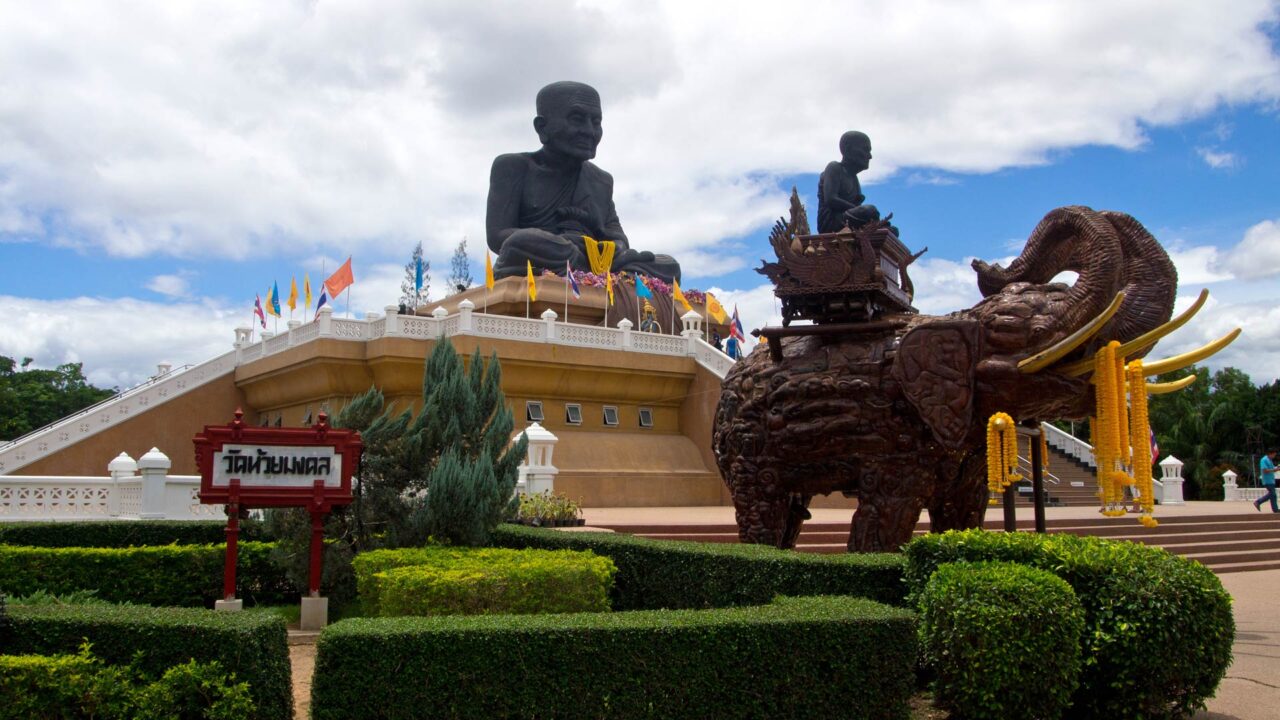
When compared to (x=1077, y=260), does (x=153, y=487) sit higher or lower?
lower

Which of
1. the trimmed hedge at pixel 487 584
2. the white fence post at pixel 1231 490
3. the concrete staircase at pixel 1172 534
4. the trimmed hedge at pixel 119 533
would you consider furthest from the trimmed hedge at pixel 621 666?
the white fence post at pixel 1231 490

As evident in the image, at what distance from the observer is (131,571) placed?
449 inches

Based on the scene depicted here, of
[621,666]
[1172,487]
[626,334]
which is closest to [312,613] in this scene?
[621,666]

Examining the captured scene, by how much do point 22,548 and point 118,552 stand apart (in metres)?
0.99

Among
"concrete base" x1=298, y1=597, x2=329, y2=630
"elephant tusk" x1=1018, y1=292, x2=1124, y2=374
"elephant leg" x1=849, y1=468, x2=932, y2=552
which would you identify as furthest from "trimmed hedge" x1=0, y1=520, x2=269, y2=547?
"elephant tusk" x1=1018, y1=292, x2=1124, y2=374

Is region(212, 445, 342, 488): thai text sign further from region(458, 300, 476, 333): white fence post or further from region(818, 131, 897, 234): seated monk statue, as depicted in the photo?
region(458, 300, 476, 333): white fence post

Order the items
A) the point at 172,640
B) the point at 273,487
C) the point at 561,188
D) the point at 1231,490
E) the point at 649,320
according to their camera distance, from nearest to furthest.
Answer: the point at 172,640
the point at 273,487
the point at 1231,490
the point at 649,320
the point at 561,188

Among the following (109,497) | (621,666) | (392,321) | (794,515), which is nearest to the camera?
(621,666)

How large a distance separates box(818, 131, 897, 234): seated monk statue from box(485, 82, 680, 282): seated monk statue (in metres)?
19.2

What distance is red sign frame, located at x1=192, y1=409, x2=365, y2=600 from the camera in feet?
30.5

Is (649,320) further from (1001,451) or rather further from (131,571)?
(1001,451)

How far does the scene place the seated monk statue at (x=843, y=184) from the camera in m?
11.4

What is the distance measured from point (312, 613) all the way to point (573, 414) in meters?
14.7

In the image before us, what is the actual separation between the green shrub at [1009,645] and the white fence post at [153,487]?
40.6 ft
